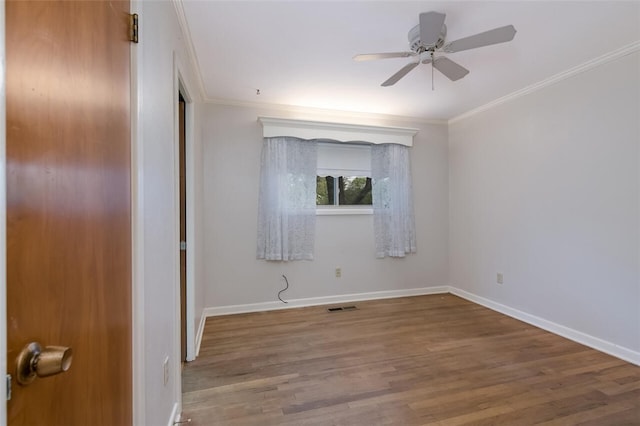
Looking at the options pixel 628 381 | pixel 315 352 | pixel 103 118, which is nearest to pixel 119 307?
pixel 103 118

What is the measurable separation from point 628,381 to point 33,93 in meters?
3.42

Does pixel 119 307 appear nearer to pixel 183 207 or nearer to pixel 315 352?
pixel 183 207

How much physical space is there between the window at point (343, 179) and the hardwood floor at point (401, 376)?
1.44 metres

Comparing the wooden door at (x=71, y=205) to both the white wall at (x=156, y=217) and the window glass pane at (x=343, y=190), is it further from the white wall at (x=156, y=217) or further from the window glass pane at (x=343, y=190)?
the window glass pane at (x=343, y=190)

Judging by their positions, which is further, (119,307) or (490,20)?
(490,20)

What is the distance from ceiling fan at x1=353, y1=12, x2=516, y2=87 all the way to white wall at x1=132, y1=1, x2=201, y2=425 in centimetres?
123

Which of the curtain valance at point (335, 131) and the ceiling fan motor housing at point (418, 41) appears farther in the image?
the curtain valance at point (335, 131)

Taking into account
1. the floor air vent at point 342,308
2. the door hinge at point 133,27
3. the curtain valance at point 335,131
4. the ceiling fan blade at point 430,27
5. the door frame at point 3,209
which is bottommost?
the floor air vent at point 342,308

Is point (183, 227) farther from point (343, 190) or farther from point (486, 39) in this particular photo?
point (486, 39)

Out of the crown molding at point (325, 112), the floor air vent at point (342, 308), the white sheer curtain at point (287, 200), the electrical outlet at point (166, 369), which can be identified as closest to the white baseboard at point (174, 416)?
the electrical outlet at point (166, 369)

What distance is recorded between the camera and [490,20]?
76.2 inches

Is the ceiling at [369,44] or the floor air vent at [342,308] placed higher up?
the ceiling at [369,44]

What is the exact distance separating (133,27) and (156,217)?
73 cm

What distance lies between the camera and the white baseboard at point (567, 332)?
2314 mm
